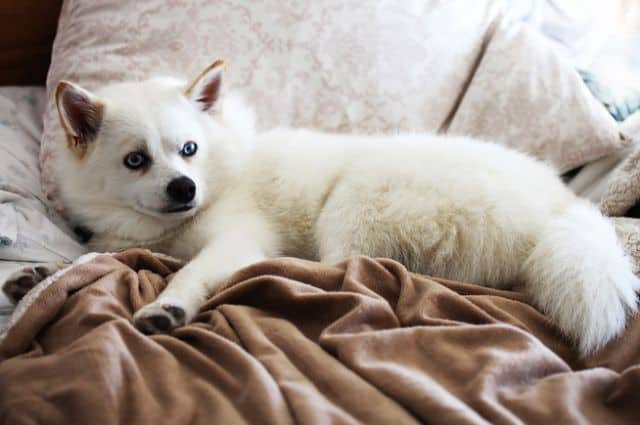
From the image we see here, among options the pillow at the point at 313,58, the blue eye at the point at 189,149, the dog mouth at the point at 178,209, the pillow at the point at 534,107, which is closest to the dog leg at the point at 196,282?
A: the dog mouth at the point at 178,209

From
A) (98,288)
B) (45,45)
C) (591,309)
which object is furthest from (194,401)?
(45,45)

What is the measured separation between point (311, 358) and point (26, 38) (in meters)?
1.90

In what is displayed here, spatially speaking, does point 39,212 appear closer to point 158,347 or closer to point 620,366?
point 158,347

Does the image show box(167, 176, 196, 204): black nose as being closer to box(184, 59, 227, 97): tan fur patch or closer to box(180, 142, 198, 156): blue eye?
box(180, 142, 198, 156): blue eye

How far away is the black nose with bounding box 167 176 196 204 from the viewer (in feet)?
5.01

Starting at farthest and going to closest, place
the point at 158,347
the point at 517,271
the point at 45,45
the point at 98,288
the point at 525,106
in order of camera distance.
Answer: the point at 45,45, the point at 525,106, the point at 517,271, the point at 98,288, the point at 158,347

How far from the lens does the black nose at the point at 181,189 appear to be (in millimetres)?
1528

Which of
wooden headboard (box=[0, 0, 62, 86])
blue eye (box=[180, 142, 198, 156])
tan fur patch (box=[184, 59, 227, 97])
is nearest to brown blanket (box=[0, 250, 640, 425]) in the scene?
blue eye (box=[180, 142, 198, 156])

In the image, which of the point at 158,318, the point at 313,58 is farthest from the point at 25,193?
the point at 313,58

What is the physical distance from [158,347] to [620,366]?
0.92 metres

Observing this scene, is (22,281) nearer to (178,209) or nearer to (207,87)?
(178,209)

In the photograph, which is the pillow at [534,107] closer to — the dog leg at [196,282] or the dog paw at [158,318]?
the dog leg at [196,282]

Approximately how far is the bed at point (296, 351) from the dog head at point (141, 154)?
145 mm

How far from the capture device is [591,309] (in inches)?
45.2
